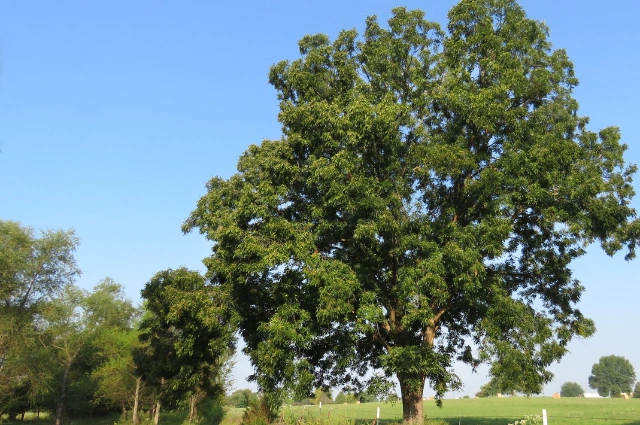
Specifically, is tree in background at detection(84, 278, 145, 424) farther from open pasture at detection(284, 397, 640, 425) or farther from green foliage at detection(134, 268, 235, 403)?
open pasture at detection(284, 397, 640, 425)

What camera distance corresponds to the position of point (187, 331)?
2206 cm

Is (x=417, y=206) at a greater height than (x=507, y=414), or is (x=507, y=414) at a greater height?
(x=417, y=206)

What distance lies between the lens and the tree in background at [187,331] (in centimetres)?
2073

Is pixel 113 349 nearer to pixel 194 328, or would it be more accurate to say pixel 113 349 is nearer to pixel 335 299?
pixel 194 328

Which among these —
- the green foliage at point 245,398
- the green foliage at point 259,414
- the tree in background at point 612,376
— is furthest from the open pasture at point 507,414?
the tree in background at point 612,376

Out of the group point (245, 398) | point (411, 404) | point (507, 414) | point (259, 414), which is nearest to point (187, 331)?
point (259, 414)

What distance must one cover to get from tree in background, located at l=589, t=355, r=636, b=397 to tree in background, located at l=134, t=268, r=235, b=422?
17143 centimetres

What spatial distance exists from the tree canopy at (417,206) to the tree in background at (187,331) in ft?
3.92

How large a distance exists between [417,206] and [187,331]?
11.5m

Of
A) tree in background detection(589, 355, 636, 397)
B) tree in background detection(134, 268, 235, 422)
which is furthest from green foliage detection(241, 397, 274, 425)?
tree in background detection(589, 355, 636, 397)

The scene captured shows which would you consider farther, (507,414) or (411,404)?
(507,414)

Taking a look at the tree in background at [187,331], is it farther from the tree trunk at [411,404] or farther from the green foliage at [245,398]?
the tree trunk at [411,404]

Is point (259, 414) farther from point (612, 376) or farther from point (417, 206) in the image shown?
point (612, 376)

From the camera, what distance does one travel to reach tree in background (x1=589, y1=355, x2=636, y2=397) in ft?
526
